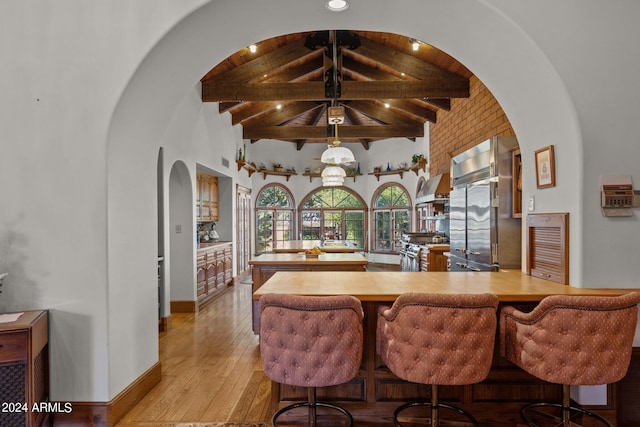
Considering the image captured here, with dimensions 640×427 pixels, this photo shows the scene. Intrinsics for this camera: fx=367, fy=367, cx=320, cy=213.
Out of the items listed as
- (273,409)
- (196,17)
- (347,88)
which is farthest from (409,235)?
(196,17)

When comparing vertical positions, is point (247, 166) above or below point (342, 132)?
below

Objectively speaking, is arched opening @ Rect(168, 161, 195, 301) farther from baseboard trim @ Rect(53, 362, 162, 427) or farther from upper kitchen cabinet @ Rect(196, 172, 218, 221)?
baseboard trim @ Rect(53, 362, 162, 427)

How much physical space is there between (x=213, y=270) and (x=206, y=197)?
1.37 meters

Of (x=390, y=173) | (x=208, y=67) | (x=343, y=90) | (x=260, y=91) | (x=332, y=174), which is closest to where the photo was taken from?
(x=208, y=67)

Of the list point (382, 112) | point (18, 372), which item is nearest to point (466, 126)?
point (382, 112)

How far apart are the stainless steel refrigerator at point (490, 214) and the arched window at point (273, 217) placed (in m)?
6.74

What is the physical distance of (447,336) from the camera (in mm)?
1891

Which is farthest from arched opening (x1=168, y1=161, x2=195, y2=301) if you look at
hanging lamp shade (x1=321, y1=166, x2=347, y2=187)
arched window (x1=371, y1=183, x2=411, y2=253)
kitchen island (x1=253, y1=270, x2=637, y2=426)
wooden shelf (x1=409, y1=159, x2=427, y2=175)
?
arched window (x1=371, y1=183, x2=411, y2=253)

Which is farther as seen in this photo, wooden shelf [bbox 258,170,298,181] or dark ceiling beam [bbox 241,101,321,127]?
wooden shelf [bbox 258,170,298,181]

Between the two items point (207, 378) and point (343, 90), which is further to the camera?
point (343, 90)

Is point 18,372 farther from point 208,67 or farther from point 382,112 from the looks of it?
point 382,112

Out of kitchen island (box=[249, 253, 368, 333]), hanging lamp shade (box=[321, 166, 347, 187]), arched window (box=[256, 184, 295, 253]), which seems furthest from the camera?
arched window (box=[256, 184, 295, 253])

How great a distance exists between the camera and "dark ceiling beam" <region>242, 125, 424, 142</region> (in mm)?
8312

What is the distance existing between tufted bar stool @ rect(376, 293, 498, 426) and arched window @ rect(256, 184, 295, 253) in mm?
8456
